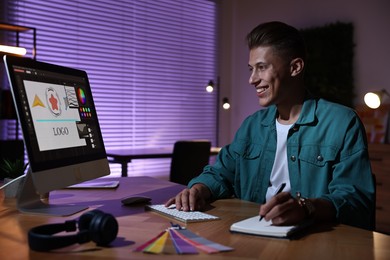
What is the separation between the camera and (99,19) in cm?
467

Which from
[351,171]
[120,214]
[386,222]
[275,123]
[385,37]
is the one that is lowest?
[386,222]

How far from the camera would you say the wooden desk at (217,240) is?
909 mm

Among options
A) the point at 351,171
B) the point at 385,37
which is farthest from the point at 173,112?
the point at 351,171

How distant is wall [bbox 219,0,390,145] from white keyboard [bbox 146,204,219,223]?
358 centimetres

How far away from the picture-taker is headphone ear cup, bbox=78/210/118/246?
0.95 m

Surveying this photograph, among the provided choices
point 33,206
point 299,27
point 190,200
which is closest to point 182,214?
point 190,200

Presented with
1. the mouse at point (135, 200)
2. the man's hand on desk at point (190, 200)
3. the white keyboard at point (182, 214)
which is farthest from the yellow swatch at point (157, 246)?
the mouse at point (135, 200)

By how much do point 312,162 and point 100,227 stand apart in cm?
89

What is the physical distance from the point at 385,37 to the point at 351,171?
3.34m

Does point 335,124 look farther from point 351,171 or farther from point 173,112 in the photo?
point 173,112

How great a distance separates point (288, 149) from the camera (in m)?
1.64

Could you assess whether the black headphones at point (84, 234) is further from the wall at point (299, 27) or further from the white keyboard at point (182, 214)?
the wall at point (299, 27)

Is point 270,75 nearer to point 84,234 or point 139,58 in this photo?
point 84,234

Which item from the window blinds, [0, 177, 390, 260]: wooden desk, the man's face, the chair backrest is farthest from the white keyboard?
the window blinds
